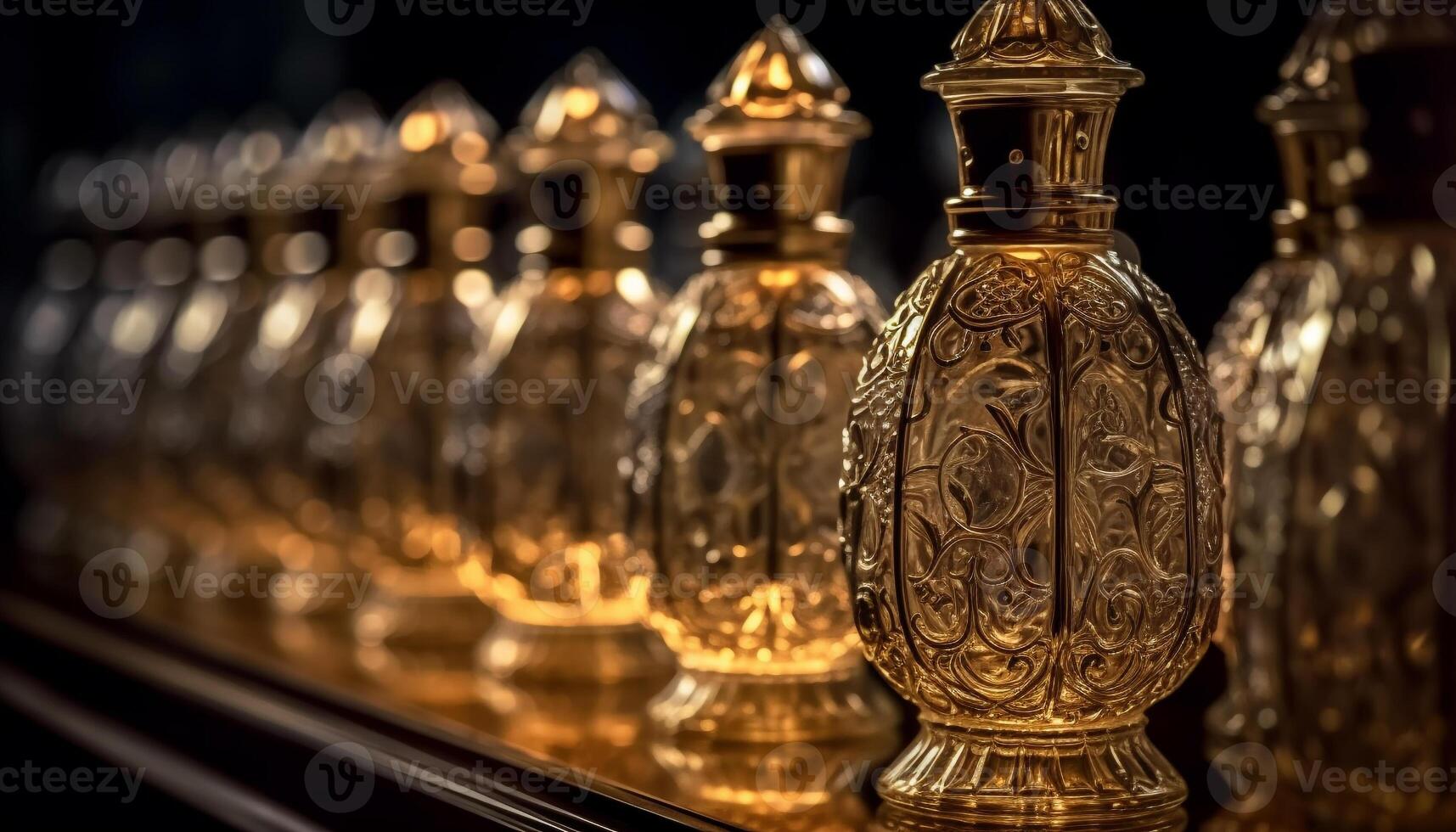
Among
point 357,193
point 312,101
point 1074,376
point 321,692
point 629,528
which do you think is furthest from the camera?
point 312,101

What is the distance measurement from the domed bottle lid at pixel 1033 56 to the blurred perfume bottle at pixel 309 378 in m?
0.89

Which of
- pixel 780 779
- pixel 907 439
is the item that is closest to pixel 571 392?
pixel 780 779

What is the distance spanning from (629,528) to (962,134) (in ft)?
1.22

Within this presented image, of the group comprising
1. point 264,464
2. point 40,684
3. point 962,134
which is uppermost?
point 962,134

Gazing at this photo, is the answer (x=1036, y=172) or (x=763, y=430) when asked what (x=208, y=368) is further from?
(x=1036, y=172)

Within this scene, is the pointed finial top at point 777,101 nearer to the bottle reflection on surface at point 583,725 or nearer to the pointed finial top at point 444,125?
the bottle reflection on surface at point 583,725

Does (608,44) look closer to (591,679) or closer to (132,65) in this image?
(591,679)

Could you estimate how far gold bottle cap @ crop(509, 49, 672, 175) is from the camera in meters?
1.39

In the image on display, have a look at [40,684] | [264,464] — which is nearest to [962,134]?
[264,464]

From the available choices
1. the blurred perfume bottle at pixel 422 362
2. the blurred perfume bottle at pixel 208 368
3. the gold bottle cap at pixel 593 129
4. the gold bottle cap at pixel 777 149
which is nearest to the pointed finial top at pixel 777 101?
the gold bottle cap at pixel 777 149

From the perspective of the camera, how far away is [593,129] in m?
1.39

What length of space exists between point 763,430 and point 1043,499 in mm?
300

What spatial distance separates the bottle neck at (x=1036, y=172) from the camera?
917mm

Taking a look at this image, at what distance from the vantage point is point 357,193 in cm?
181
